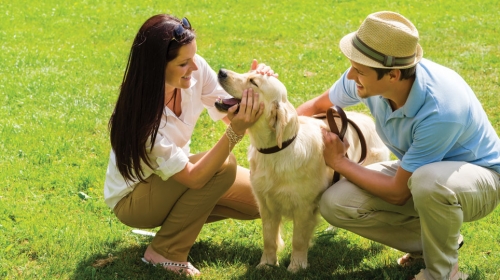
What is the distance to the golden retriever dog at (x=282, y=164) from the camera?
3744 mm

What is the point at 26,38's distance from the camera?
1012cm

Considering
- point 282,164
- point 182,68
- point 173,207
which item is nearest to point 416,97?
point 282,164

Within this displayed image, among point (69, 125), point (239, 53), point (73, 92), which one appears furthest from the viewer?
point (239, 53)

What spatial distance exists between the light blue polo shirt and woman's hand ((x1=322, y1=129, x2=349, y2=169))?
31 cm

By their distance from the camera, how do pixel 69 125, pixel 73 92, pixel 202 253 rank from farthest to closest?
pixel 73 92
pixel 69 125
pixel 202 253

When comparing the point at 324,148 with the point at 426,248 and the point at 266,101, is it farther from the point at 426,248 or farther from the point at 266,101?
the point at 426,248

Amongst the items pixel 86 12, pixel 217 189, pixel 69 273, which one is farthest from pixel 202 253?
pixel 86 12

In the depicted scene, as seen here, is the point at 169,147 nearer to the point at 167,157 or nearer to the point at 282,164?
the point at 167,157

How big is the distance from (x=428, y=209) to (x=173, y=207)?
1599 mm

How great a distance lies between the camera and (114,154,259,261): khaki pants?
12.9ft

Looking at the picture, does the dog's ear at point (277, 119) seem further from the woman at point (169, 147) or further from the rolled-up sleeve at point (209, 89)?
the rolled-up sleeve at point (209, 89)

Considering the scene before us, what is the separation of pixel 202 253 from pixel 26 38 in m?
7.16

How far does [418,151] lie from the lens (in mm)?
3461

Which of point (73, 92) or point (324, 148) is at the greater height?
point (324, 148)
